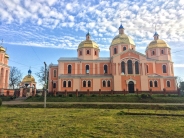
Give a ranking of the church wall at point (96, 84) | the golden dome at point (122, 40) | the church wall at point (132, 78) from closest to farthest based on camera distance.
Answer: the church wall at point (132, 78) < the church wall at point (96, 84) < the golden dome at point (122, 40)

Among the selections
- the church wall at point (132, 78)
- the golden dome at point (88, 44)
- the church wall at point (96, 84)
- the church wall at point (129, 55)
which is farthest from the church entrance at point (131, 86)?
the golden dome at point (88, 44)

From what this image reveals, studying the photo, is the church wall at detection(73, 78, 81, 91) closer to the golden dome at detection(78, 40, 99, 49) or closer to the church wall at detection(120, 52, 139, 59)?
the golden dome at detection(78, 40, 99, 49)

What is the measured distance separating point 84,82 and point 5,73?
19199 mm

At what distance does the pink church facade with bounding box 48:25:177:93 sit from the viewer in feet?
107

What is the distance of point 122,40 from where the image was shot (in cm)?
3694

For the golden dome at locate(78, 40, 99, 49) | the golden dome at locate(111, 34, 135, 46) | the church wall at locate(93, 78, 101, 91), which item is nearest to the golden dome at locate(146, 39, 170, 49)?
the golden dome at locate(111, 34, 135, 46)

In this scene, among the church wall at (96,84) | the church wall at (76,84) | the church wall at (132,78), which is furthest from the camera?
the church wall at (76,84)

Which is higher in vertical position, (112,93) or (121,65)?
(121,65)

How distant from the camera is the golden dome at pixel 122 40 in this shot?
3669cm

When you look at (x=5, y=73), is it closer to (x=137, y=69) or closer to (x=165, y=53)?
(x=137, y=69)

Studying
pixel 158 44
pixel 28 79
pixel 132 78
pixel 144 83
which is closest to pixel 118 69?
pixel 132 78

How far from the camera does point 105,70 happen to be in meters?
36.3

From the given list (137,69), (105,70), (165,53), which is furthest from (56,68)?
(165,53)

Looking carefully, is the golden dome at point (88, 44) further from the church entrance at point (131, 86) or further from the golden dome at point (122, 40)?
the church entrance at point (131, 86)
